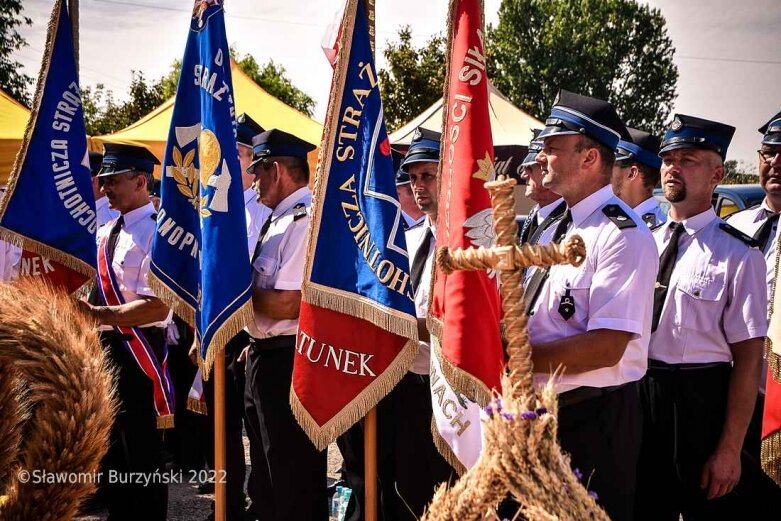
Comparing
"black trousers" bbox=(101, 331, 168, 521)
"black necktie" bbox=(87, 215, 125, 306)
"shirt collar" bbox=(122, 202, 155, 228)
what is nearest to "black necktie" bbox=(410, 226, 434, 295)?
"black trousers" bbox=(101, 331, 168, 521)

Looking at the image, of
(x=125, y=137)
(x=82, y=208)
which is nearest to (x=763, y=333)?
(x=82, y=208)

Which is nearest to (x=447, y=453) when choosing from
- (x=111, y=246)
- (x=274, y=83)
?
(x=111, y=246)

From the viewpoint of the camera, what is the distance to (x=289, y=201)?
14.2 ft

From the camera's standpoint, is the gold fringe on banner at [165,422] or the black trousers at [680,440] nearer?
the black trousers at [680,440]

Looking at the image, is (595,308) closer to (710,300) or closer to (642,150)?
(710,300)

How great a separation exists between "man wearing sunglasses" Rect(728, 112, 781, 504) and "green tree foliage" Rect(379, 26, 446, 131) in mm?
20547

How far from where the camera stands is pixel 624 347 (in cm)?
273

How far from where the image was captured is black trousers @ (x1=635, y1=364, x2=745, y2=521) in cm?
341

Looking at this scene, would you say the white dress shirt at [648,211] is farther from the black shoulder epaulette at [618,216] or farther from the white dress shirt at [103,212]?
the white dress shirt at [103,212]

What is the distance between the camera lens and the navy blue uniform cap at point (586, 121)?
2.96m

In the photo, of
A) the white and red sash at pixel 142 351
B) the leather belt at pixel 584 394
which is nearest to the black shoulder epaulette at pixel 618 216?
the leather belt at pixel 584 394

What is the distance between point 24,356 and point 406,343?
2215 mm

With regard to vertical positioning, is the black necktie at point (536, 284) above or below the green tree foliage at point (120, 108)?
below

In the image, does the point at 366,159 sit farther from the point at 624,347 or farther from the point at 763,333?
the point at 763,333
